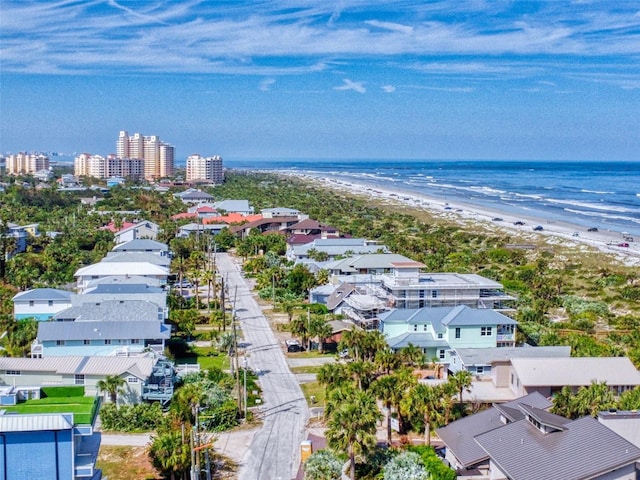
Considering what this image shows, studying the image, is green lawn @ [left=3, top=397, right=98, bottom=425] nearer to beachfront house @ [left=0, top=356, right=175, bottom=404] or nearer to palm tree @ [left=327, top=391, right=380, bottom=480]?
palm tree @ [left=327, top=391, right=380, bottom=480]

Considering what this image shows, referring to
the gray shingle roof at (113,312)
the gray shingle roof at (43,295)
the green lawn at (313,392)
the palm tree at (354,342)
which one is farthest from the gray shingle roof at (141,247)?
the palm tree at (354,342)

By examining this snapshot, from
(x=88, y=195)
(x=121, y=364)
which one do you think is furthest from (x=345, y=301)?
(x=88, y=195)

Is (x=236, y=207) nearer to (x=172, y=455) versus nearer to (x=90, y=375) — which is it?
(x=90, y=375)

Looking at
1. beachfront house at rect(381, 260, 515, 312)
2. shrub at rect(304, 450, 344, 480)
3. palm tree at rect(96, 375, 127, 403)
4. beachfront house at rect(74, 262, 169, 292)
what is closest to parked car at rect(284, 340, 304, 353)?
beachfront house at rect(381, 260, 515, 312)

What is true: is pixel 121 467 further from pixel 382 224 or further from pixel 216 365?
pixel 382 224

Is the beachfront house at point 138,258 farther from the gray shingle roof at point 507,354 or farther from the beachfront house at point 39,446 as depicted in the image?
the beachfront house at point 39,446

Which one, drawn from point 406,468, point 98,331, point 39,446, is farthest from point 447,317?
point 39,446

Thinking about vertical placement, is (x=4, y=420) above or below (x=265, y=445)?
above
